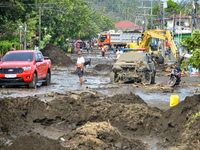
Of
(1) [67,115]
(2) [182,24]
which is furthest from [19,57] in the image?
(2) [182,24]

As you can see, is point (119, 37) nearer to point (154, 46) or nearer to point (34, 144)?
point (154, 46)

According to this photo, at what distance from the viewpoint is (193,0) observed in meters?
27.6

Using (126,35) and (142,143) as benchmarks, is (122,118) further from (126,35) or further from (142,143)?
(126,35)

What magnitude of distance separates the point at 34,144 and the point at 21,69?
434 inches

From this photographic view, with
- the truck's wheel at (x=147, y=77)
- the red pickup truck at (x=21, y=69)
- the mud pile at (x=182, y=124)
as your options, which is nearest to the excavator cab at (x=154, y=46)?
the truck's wheel at (x=147, y=77)

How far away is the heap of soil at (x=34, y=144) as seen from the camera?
640cm

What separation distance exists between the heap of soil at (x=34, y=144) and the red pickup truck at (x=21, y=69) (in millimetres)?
10547

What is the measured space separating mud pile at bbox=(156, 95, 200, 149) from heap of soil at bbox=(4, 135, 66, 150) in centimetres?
248

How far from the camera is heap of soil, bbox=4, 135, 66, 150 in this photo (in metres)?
6.40

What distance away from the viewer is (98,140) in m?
7.08

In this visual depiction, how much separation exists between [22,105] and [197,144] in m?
5.40

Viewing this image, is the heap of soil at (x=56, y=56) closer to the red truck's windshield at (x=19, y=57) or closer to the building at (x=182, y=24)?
the red truck's windshield at (x=19, y=57)

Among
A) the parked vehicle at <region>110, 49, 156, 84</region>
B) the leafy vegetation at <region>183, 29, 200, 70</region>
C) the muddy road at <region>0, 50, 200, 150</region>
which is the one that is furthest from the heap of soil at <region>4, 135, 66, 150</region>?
the parked vehicle at <region>110, 49, 156, 84</region>

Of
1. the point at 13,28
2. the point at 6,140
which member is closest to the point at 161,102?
the point at 6,140
